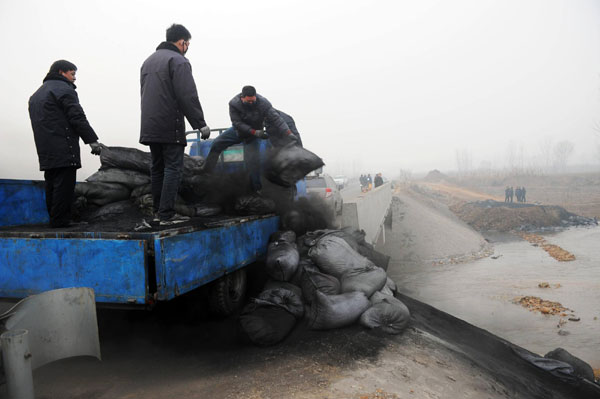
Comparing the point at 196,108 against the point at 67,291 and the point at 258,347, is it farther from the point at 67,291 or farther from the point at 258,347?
the point at 258,347

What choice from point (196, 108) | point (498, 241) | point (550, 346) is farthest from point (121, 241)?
point (498, 241)

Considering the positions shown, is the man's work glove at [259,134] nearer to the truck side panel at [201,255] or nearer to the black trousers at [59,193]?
the truck side panel at [201,255]

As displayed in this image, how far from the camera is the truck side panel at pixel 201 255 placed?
7.32 feet

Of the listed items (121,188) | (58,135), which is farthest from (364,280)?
(58,135)

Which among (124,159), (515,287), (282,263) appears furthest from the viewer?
(515,287)

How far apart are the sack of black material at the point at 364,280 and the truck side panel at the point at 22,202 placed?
2860mm

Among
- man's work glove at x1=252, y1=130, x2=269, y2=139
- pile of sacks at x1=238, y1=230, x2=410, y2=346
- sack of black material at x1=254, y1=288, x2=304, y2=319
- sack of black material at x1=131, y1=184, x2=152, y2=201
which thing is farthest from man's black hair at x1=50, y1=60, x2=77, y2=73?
sack of black material at x1=254, y1=288, x2=304, y2=319

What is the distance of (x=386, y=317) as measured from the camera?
3.20 metres

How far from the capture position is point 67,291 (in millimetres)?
1716

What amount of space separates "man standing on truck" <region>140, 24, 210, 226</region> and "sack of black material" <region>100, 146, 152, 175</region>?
0.99m

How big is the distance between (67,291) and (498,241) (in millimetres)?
19831

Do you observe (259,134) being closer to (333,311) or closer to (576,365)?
(333,311)

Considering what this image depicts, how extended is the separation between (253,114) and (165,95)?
1490mm

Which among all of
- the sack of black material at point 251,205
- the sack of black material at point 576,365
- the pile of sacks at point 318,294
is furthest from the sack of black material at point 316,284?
the sack of black material at point 576,365
